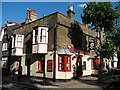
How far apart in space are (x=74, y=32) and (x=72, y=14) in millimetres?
2735

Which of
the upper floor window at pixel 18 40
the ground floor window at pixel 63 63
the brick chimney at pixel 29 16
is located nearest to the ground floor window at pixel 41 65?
the ground floor window at pixel 63 63

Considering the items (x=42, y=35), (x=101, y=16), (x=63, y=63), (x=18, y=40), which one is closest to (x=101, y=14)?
(x=101, y=16)

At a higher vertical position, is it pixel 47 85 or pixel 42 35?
pixel 42 35

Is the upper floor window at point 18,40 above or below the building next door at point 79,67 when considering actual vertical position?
above

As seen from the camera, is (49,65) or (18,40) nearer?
(49,65)

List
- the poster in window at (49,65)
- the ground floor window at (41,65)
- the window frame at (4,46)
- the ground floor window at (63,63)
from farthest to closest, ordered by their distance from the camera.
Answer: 1. the window frame at (4,46)
2. the ground floor window at (41,65)
3. the poster in window at (49,65)
4. the ground floor window at (63,63)

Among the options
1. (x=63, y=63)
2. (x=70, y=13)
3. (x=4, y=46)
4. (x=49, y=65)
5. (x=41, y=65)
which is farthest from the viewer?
(x=4, y=46)

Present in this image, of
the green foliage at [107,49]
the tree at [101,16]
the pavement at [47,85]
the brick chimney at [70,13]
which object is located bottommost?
the pavement at [47,85]

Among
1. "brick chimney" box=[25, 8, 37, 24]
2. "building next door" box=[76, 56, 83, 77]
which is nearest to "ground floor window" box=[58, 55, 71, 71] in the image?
"building next door" box=[76, 56, 83, 77]

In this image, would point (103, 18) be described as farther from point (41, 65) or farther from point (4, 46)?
point (4, 46)

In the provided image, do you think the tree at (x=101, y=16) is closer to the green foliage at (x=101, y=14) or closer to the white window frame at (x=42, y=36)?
the green foliage at (x=101, y=14)

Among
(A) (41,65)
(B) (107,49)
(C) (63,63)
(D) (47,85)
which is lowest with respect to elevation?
(D) (47,85)

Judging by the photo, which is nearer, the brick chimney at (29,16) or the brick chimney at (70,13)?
the brick chimney at (70,13)

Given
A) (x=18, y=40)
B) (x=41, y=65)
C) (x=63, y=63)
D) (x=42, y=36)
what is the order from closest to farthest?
1. (x=63, y=63)
2. (x=42, y=36)
3. (x=41, y=65)
4. (x=18, y=40)
